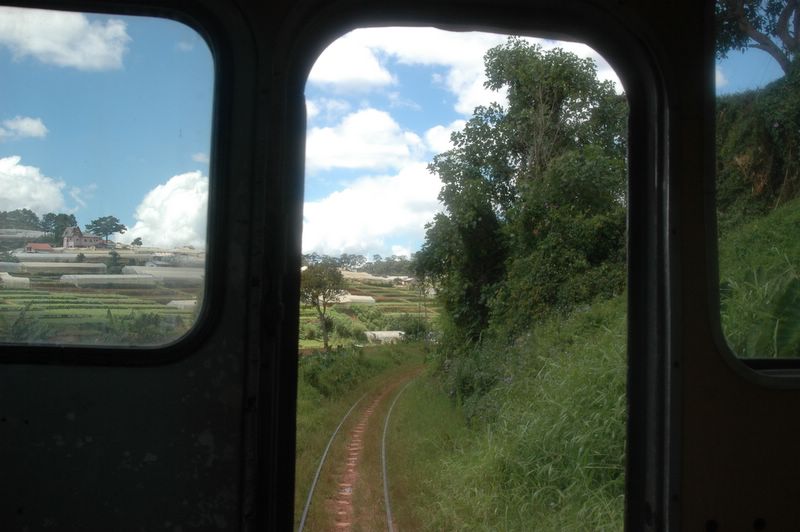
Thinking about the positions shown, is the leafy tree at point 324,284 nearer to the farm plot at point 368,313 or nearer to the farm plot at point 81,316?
the farm plot at point 368,313

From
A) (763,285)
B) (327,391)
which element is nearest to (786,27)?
(763,285)

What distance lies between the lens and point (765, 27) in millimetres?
2004

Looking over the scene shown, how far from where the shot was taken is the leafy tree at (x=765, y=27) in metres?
1.95

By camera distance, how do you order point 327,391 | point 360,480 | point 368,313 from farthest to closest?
1. point 327,391
2. point 368,313
3. point 360,480

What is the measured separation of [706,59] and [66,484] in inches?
78.5

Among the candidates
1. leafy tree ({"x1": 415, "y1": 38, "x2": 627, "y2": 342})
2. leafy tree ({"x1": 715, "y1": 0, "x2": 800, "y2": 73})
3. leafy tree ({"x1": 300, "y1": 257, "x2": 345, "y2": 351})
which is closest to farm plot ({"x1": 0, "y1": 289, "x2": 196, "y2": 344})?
leafy tree ({"x1": 715, "y1": 0, "x2": 800, "y2": 73})

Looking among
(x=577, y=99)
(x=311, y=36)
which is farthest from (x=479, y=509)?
(x=577, y=99)

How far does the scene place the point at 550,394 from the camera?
6.14 m

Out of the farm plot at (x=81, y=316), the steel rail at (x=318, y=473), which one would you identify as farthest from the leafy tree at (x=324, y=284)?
the farm plot at (x=81, y=316)

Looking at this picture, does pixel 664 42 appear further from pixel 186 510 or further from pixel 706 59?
pixel 186 510

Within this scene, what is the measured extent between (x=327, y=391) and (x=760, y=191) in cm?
513

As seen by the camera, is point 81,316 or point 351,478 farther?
point 351,478

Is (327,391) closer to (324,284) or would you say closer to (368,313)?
(368,313)

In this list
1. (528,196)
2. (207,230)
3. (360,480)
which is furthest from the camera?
(528,196)
